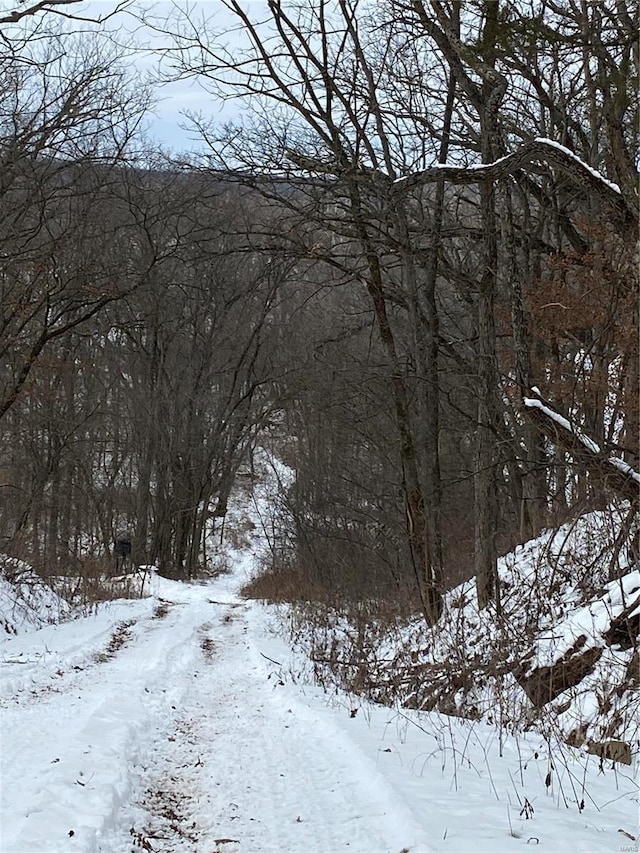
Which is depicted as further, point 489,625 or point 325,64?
point 325,64

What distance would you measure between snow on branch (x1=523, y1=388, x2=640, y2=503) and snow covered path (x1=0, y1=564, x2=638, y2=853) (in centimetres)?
200

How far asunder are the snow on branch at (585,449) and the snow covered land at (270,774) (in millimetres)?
1991

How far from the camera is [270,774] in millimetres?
4926

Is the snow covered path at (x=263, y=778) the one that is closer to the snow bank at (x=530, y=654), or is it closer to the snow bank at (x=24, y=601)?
the snow bank at (x=530, y=654)

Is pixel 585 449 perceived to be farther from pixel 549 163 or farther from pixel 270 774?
pixel 270 774

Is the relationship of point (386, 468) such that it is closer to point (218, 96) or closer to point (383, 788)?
point (218, 96)

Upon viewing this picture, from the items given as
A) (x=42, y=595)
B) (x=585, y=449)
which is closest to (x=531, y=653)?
(x=585, y=449)

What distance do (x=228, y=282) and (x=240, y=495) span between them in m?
17.5

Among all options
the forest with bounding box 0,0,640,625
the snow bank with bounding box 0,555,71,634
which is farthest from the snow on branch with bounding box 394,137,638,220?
the snow bank with bounding box 0,555,71,634

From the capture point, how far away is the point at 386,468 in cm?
2098

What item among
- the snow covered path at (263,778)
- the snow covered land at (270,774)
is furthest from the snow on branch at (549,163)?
the snow covered path at (263,778)

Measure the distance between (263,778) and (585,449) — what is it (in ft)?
11.4

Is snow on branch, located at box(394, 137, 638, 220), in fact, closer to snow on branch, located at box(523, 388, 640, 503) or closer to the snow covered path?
snow on branch, located at box(523, 388, 640, 503)

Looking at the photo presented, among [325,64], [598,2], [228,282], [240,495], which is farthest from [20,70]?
[240,495]
